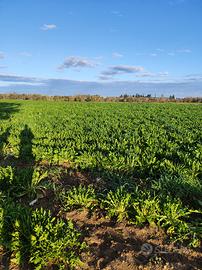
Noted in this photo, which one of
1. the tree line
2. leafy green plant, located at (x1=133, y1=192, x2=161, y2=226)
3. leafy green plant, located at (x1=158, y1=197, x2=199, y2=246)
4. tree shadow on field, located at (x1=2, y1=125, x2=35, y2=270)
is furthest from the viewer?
the tree line

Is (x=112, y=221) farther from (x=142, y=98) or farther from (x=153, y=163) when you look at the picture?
(x=142, y=98)

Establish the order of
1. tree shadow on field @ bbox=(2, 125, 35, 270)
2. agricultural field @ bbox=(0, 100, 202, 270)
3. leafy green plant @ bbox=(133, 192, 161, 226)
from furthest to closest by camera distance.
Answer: leafy green plant @ bbox=(133, 192, 161, 226) < tree shadow on field @ bbox=(2, 125, 35, 270) < agricultural field @ bbox=(0, 100, 202, 270)

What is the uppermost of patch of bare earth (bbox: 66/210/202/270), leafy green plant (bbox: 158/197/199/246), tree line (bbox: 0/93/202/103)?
tree line (bbox: 0/93/202/103)

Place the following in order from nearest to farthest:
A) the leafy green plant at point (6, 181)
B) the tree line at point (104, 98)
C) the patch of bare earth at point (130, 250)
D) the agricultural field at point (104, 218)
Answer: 1. the patch of bare earth at point (130, 250)
2. the agricultural field at point (104, 218)
3. the leafy green plant at point (6, 181)
4. the tree line at point (104, 98)

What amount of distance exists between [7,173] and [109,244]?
336 cm

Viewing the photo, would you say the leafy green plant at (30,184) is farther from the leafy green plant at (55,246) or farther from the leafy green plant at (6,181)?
the leafy green plant at (55,246)

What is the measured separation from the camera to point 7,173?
265 inches

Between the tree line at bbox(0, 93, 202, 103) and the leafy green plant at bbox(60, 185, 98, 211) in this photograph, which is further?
the tree line at bbox(0, 93, 202, 103)

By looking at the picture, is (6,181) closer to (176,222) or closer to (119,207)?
(119,207)

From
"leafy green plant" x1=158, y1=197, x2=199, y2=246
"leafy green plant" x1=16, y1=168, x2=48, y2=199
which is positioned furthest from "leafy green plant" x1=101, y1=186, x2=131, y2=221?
"leafy green plant" x1=16, y1=168, x2=48, y2=199

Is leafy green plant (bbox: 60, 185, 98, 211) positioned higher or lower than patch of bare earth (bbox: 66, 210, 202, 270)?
higher

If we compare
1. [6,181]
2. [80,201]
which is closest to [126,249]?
[80,201]

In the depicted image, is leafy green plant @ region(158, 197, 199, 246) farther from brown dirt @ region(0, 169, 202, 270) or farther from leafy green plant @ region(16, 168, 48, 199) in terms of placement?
leafy green plant @ region(16, 168, 48, 199)

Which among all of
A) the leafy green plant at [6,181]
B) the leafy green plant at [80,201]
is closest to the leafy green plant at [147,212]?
the leafy green plant at [80,201]
